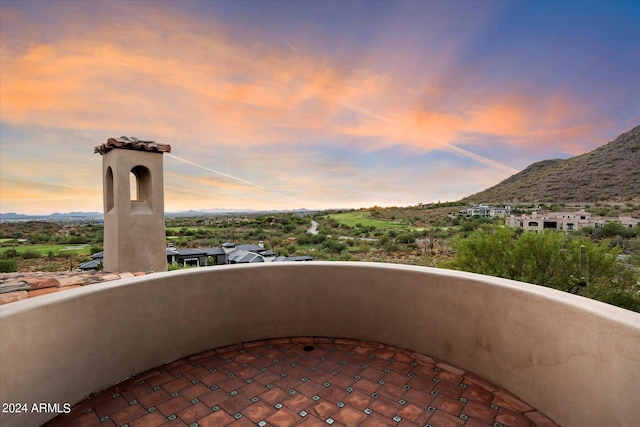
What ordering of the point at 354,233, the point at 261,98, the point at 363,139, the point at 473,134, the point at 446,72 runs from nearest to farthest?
the point at 446,72
the point at 261,98
the point at 363,139
the point at 473,134
the point at 354,233

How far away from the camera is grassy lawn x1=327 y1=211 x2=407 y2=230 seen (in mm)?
22800

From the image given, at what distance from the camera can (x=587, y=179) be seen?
668 inches

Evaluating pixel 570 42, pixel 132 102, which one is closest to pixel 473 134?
pixel 570 42

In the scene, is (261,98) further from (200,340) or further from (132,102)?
(200,340)

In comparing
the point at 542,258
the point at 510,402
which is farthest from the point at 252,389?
the point at 542,258

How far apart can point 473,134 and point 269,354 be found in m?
13.9

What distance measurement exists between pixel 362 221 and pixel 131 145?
21.9m

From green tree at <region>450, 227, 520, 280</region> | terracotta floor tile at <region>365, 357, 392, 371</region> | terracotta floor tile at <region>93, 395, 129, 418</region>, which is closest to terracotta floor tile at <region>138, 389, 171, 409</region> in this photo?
terracotta floor tile at <region>93, 395, 129, 418</region>

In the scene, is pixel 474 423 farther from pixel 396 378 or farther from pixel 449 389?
pixel 396 378

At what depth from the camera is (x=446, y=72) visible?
8.04m

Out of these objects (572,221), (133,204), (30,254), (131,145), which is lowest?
(30,254)

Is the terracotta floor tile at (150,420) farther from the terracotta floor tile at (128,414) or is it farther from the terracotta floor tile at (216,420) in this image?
the terracotta floor tile at (216,420)

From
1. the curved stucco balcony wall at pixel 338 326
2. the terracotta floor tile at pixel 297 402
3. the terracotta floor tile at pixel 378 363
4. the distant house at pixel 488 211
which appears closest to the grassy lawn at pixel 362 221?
the distant house at pixel 488 211

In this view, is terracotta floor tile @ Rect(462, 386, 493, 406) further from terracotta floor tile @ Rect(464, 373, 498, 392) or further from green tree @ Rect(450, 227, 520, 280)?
green tree @ Rect(450, 227, 520, 280)
